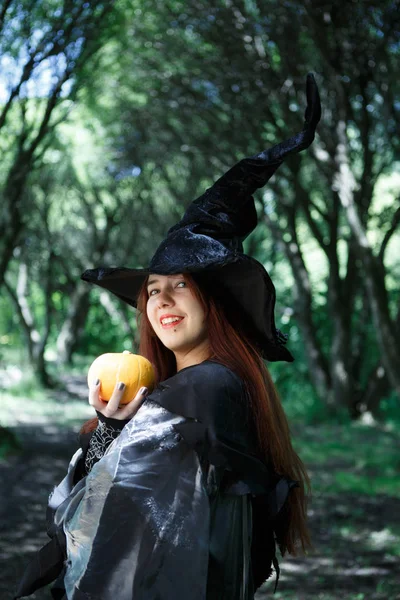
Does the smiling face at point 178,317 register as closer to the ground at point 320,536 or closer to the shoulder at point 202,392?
the shoulder at point 202,392

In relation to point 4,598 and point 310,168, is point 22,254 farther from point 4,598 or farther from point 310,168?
point 4,598

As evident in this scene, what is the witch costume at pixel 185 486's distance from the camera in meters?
2.04

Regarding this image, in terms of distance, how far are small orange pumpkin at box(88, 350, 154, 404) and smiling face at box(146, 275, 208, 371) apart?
147 mm

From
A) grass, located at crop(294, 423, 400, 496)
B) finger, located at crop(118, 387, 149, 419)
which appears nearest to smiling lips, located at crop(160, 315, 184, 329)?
finger, located at crop(118, 387, 149, 419)

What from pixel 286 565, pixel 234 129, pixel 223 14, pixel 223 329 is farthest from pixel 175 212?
pixel 223 329

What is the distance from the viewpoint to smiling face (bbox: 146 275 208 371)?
2408 mm

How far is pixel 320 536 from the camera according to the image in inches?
260

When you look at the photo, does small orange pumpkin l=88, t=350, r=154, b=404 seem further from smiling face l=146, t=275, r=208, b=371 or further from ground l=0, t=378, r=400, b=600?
ground l=0, t=378, r=400, b=600

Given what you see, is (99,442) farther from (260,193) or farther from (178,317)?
(260,193)

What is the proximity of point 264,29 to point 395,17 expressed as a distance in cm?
267

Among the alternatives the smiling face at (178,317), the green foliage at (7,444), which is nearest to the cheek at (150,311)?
the smiling face at (178,317)

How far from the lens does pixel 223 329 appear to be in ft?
7.91

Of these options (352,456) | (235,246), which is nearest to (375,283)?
(352,456)

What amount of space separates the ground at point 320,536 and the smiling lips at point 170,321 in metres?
2.99
